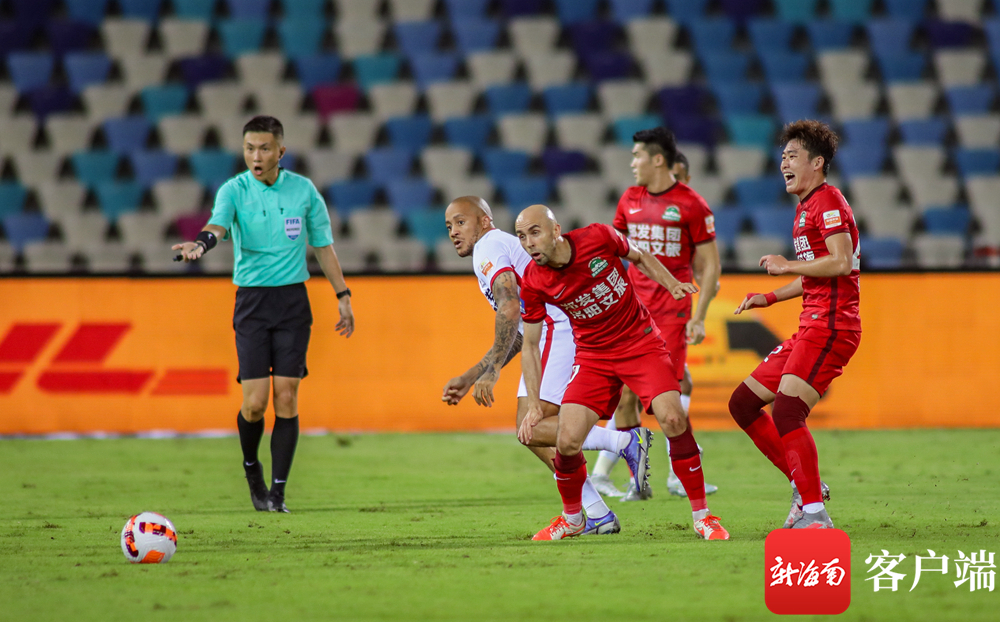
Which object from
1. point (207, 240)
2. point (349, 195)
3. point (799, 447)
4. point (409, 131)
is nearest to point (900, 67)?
point (409, 131)

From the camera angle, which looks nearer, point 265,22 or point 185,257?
point 185,257

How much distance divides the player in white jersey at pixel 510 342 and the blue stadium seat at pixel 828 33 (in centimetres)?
1219

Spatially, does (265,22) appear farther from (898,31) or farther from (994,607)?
(994,607)

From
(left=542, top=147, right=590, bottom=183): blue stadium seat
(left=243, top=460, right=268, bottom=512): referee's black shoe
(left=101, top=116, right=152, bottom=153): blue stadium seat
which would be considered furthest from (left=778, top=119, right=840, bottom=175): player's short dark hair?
(left=101, top=116, right=152, bottom=153): blue stadium seat

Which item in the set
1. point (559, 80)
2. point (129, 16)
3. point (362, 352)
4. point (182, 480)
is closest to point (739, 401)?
point (182, 480)

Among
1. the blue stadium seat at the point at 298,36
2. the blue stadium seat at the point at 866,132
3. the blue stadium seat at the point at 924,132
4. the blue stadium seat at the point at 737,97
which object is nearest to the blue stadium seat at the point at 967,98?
the blue stadium seat at the point at 924,132

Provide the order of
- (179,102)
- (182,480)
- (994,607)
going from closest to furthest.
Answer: (994,607)
(182,480)
(179,102)

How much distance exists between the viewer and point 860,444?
32.1 ft

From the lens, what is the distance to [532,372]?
18.3 ft

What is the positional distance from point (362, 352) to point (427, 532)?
16.8 ft

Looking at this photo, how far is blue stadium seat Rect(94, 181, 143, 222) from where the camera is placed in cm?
1507

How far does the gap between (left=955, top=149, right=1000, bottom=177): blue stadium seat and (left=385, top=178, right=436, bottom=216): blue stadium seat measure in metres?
7.56

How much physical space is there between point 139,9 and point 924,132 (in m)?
11.9

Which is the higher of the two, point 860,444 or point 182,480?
point 860,444
